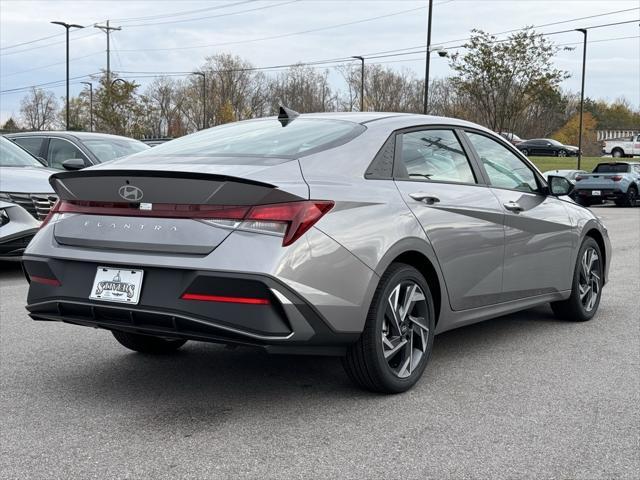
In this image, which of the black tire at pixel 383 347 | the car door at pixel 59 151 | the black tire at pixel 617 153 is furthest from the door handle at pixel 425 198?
the black tire at pixel 617 153

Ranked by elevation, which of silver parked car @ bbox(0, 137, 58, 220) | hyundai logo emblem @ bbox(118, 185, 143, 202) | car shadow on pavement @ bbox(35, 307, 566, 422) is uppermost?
hyundai logo emblem @ bbox(118, 185, 143, 202)

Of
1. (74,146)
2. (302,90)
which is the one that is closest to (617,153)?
(302,90)

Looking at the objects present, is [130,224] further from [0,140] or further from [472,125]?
[0,140]

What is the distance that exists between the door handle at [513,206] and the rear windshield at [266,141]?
1387 mm

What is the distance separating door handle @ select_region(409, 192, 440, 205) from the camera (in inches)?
182

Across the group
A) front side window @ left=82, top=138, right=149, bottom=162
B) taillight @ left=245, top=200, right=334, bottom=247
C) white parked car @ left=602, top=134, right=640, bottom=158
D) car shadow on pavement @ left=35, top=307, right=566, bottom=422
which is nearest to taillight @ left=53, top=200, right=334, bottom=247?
taillight @ left=245, top=200, right=334, bottom=247

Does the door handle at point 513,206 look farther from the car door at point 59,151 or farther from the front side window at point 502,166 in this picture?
the car door at point 59,151

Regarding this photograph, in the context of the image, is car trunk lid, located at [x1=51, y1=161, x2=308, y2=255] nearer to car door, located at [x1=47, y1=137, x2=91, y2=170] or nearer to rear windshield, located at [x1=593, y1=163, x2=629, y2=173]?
car door, located at [x1=47, y1=137, x2=91, y2=170]

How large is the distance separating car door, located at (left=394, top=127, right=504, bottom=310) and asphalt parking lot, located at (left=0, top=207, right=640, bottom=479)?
21.1 inches

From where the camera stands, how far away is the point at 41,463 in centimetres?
340

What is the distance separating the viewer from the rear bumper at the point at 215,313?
373 centimetres

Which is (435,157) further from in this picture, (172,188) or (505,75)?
(505,75)

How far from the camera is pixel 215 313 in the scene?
3.76m

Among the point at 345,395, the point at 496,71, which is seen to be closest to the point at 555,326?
the point at 345,395
